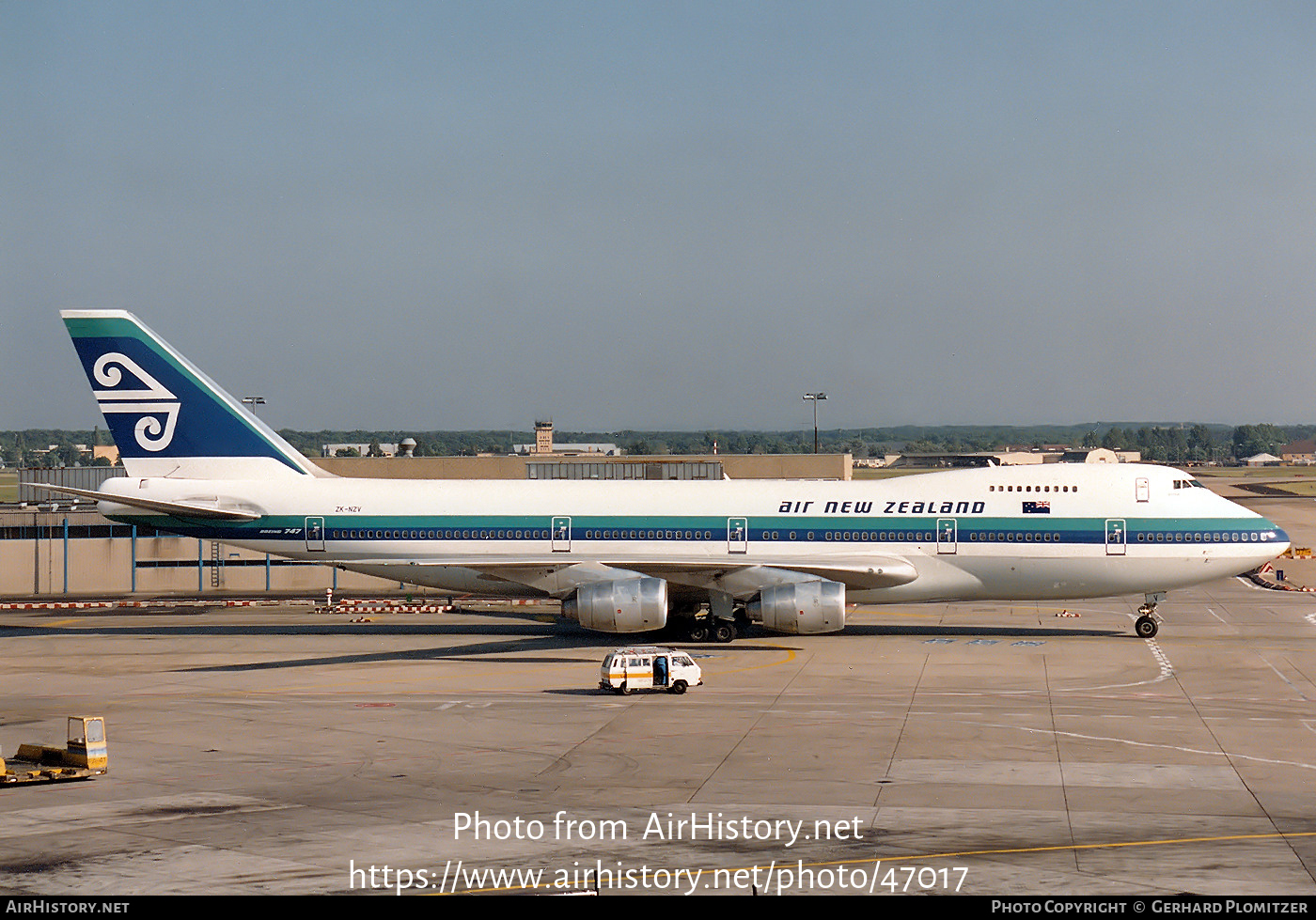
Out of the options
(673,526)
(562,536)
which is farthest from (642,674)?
(562,536)

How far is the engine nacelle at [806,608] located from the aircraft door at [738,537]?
339 centimetres

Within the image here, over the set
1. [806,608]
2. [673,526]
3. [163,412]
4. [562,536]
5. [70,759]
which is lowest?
[70,759]

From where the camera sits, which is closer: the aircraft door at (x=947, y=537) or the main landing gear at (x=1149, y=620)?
the aircraft door at (x=947, y=537)

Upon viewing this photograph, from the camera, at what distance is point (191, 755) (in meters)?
25.8

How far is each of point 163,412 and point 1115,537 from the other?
33197 millimetres

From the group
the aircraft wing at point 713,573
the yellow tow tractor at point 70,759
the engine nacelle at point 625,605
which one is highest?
the aircraft wing at point 713,573

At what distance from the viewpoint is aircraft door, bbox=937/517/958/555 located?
43250 mm

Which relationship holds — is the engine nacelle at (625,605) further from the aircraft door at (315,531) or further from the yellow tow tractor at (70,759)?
the yellow tow tractor at (70,759)

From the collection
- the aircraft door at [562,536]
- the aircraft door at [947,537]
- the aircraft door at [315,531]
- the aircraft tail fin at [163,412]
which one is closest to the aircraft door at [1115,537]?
the aircraft door at [947,537]

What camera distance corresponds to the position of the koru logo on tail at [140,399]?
148 ft

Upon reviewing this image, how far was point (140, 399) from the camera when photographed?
4569cm

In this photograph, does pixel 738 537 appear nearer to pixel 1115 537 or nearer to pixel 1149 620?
pixel 1115 537

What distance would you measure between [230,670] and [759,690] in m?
16.0

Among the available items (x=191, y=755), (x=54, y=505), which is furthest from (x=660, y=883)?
(x=54, y=505)
